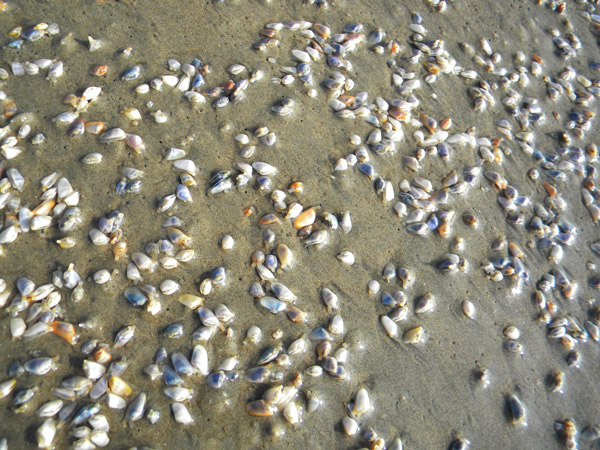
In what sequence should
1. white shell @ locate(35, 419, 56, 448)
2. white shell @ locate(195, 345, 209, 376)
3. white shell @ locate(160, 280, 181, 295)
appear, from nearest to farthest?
white shell @ locate(35, 419, 56, 448) → white shell @ locate(195, 345, 209, 376) → white shell @ locate(160, 280, 181, 295)

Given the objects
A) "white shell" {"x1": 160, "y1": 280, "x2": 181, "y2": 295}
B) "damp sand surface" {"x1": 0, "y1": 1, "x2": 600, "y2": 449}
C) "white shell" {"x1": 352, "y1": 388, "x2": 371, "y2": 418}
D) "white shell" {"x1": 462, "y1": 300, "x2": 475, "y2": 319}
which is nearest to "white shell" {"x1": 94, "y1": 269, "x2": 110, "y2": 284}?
"damp sand surface" {"x1": 0, "y1": 1, "x2": 600, "y2": 449}

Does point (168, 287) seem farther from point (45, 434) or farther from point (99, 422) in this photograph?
point (45, 434)

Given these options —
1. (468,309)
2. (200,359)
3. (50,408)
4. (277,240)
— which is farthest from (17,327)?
(468,309)

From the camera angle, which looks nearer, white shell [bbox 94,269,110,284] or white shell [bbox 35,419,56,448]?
white shell [bbox 35,419,56,448]

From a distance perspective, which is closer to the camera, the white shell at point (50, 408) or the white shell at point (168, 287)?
the white shell at point (50, 408)

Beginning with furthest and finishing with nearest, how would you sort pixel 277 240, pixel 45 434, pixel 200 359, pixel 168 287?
pixel 277 240, pixel 168 287, pixel 200 359, pixel 45 434

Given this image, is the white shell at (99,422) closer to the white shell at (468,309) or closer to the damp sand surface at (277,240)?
the damp sand surface at (277,240)

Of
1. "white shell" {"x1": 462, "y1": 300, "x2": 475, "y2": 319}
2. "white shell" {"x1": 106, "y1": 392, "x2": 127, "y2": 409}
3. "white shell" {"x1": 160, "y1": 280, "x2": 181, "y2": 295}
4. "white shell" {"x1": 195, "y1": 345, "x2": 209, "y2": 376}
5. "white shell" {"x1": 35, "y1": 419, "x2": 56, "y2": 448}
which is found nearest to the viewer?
"white shell" {"x1": 35, "y1": 419, "x2": 56, "y2": 448}

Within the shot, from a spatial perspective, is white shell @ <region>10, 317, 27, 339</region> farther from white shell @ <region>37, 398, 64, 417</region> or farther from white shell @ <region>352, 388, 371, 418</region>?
white shell @ <region>352, 388, 371, 418</region>

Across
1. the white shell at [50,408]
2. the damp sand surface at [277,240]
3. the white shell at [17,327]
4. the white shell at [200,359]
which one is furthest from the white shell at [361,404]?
the white shell at [17,327]

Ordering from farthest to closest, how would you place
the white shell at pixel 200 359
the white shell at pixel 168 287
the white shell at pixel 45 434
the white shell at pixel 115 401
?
the white shell at pixel 168 287 → the white shell at pixel 200 359 → the white shell at pixel 115 401 → the white shell at pixel 45 434

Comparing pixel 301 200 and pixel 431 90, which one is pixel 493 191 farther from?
pixel 301 200
